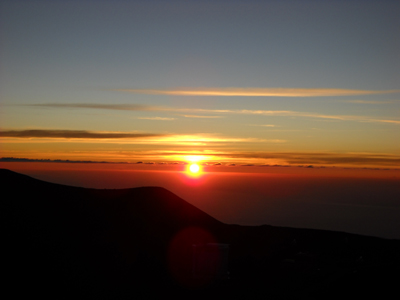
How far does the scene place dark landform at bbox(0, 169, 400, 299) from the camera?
65.8 feet

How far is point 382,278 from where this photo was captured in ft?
70.7

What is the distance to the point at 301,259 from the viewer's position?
2717cm

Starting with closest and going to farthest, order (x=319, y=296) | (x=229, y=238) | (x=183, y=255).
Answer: (x=319, y=296)
(x=183, y=255)
(x=229, y=238)

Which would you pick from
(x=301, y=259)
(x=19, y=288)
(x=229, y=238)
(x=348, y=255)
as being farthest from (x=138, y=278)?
(x=348, y=255)

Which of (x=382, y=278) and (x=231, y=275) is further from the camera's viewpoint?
(x=231, y=275)

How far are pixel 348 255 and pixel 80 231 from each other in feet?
63.8

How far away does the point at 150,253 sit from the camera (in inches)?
1061

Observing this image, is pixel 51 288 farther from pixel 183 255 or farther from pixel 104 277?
pixel 183 255

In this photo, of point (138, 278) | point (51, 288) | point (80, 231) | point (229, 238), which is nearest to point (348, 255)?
point (229, 238)

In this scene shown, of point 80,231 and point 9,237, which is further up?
point 80,231

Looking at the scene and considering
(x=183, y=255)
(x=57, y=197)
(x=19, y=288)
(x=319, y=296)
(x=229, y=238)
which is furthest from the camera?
(x=229, y=238)

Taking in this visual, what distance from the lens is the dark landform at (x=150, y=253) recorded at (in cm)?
2006

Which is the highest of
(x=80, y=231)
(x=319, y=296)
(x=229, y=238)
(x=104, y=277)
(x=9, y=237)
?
(x=229, y=238)

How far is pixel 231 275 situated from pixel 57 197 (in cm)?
1417
